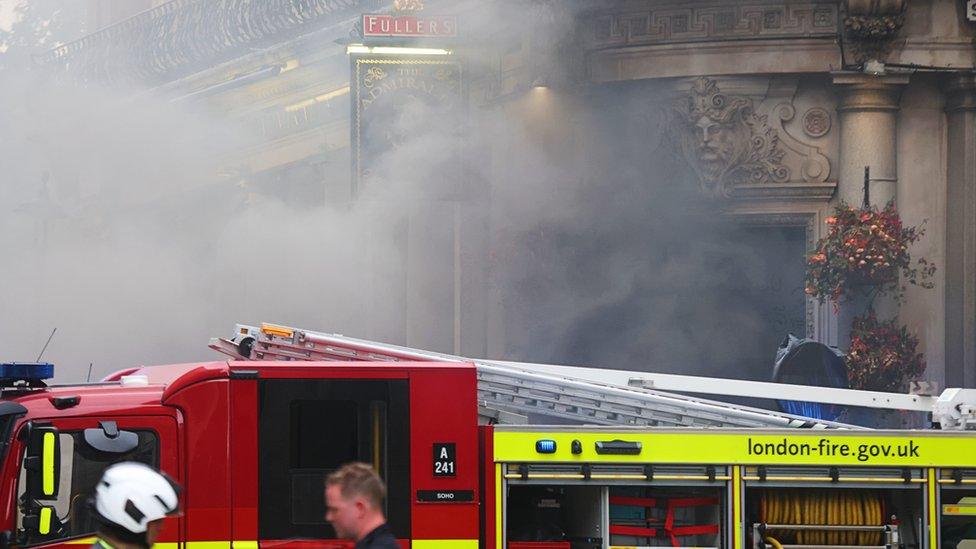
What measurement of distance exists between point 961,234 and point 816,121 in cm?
167

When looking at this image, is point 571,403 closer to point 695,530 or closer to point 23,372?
point 695,530

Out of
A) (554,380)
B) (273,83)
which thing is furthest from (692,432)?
(273,83)

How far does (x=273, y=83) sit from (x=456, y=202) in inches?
243

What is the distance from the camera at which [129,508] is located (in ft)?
13.1

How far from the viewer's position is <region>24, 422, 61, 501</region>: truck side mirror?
6.55 metres

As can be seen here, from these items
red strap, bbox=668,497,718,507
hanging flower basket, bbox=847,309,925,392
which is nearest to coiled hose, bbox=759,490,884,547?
red strap, bbox=668,497,718,507

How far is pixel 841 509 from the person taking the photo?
295 inches

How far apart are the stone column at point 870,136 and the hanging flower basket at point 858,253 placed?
0.37 m

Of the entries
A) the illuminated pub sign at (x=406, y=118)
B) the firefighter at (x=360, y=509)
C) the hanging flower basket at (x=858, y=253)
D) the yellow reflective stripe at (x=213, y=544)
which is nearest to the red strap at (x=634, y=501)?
the yellow reflective stripe at (x=213, y=544)

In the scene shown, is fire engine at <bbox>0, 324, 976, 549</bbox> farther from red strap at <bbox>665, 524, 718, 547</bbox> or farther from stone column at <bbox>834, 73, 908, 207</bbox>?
stone column at <bbox>834, 73, 908, 207</bbox>

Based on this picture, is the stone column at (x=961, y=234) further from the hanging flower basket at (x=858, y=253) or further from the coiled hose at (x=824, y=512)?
the coiled hose at (x=824, y=512)

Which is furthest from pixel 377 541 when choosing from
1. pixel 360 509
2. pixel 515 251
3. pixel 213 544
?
pixel 515 251

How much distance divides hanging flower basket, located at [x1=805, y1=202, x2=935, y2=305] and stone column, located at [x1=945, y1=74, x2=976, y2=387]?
0.70m

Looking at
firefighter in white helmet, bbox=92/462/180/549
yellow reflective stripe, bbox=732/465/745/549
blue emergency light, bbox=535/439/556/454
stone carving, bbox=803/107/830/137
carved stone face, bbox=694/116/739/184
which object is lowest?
yellow reflective stripe, bbox=732/465/745/549
